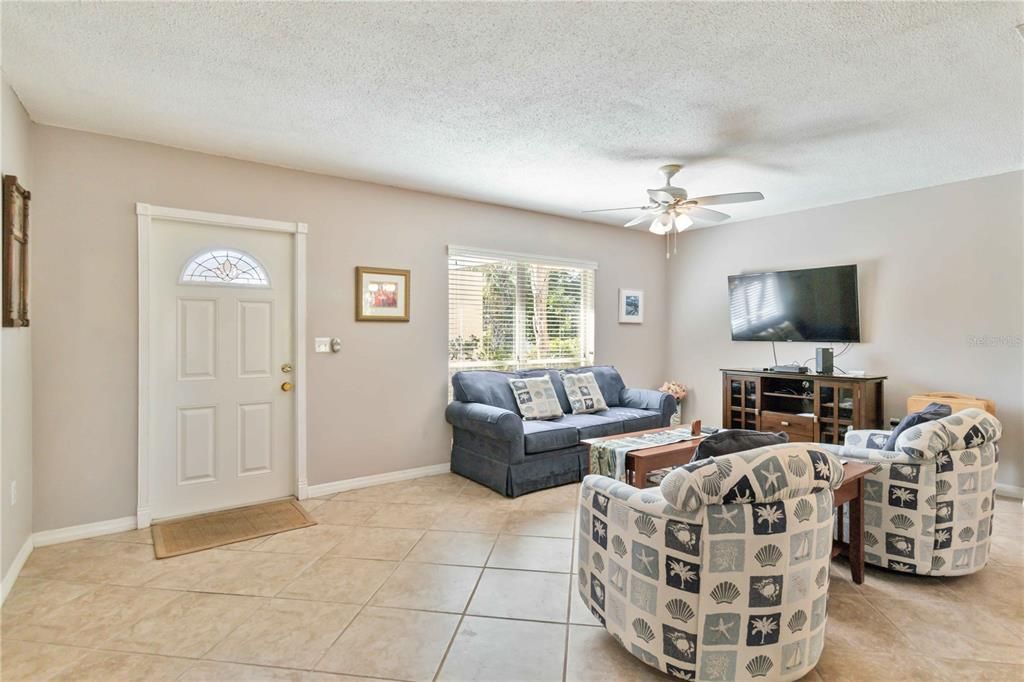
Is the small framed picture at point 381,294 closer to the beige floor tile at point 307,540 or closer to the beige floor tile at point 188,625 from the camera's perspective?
the beige floor tile at point 307,540

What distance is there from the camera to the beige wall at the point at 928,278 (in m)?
3.96

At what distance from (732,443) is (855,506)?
122 centimetres

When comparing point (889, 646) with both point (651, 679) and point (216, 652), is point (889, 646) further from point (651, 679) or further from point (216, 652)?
point (216, 652)

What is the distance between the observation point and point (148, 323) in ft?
10.8

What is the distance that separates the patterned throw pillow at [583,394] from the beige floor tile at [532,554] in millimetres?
1873

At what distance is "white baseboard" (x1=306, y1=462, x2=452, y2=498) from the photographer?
3.96 m

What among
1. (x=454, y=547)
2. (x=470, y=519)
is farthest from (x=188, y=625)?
(x=470, y=519)

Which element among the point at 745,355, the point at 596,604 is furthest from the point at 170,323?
the point at 745,355

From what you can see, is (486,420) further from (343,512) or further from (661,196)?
(661,196)

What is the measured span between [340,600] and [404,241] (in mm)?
2892

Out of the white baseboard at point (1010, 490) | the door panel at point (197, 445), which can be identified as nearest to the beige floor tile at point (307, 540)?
the door panel at point (197, 445)

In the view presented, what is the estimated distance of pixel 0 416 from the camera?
2.41 m

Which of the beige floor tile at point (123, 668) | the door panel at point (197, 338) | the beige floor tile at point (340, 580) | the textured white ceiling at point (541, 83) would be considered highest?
the textured white ceiling at point (541, 83)

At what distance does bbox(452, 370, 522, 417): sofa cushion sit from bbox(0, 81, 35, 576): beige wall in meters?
2.80
